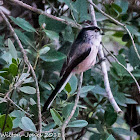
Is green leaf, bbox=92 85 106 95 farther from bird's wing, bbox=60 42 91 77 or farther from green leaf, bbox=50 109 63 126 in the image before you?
green leaf, bbox=50 109 63 126

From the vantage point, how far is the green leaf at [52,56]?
196 centimetres

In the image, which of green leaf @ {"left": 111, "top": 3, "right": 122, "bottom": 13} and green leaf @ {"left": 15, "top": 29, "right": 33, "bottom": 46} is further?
green leaf @ {"left": 111, "top": 3, "right": 122, "bottom": 13}

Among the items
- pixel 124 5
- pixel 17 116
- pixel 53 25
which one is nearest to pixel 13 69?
pixel 17 116

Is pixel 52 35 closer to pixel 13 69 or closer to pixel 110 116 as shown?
pixel 13 69

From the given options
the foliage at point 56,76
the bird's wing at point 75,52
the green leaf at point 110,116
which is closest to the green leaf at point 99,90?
the foliage at point 56,76

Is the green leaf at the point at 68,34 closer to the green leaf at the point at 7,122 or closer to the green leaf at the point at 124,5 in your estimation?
the green leaf at the point at 124,5

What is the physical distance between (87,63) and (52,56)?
1.35ft

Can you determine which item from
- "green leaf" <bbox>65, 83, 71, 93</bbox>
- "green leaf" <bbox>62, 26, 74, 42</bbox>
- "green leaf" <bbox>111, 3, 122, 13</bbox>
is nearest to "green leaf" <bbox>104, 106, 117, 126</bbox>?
"green leaf" <bbox>65, 83, 71, 93</bbox>

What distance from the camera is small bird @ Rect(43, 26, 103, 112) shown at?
7.36ft

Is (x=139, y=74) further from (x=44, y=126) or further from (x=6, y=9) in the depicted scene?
(x=6, y=9)

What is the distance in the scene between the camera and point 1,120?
147 centimetres

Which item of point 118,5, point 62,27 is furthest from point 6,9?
point 118,5

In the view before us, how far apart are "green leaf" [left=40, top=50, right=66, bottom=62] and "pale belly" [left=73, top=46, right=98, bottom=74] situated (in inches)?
14.0

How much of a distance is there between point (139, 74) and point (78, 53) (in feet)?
1.71
